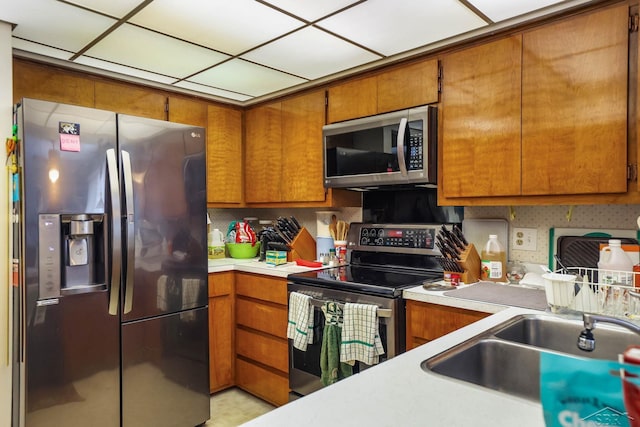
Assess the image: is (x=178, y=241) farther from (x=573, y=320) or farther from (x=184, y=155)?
(x=573, y=320)

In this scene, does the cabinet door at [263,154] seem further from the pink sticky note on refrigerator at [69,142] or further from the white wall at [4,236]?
the white wall at [4,236]

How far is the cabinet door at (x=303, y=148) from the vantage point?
2.83 m

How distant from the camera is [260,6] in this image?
5.92 ft

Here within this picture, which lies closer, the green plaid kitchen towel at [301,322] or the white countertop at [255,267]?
the green plaid kitchen towel at [301,322]

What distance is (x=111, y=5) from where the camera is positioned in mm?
1787

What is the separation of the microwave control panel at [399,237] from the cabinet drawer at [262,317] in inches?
27.3

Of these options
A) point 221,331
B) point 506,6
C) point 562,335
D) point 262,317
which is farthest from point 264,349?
point 506,6

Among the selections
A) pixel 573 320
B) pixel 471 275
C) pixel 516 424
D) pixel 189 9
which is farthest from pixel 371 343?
pixel 189 9

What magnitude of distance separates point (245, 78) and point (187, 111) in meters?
0.56

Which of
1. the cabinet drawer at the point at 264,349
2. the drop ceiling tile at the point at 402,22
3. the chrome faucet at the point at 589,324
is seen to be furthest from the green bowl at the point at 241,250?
the chrome faucet at the point at 589,324

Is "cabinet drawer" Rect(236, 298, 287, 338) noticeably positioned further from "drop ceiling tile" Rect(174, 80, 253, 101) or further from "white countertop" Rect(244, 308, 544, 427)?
"white countertop" Rect(244, 308, 544, 427)

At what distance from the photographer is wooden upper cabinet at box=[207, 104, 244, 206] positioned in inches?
125

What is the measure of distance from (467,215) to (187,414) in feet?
6.22

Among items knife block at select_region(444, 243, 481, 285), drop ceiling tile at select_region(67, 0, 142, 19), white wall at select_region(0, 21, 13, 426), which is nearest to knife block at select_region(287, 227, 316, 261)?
knife block at select_region(444, 243, 481, 285)
